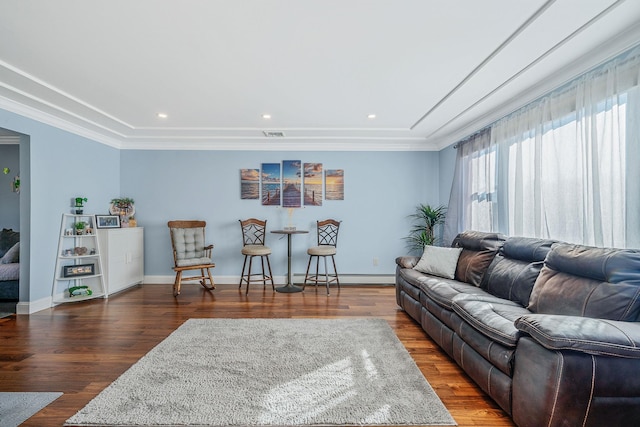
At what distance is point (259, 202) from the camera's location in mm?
5312

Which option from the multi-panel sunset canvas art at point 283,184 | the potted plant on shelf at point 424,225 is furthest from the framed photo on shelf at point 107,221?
the potted plant on shelf at point 424,225

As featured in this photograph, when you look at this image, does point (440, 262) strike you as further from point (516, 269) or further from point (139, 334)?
point (139, 334)

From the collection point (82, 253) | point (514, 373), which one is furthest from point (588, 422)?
point (82, 253)

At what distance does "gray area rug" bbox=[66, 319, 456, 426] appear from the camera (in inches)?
69.2

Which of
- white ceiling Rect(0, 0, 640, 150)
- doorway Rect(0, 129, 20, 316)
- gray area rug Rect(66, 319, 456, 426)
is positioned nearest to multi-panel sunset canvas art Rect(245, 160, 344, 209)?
white ceiling Rect(0, 0, 640, 150)

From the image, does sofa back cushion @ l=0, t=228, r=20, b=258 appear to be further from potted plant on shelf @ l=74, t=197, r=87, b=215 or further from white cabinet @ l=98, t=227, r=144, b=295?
white cabinet @ l=98, t=227, r=144, b=295

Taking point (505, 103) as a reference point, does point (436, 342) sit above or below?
below

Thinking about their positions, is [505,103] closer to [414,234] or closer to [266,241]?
[414,234]

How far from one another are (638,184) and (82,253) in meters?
5.86

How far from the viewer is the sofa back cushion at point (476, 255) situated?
3.15m

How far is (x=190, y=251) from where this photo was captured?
4879 millimetres

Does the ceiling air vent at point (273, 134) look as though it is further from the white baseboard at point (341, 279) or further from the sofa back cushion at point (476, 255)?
the sofa back cushion at point (476, 255)

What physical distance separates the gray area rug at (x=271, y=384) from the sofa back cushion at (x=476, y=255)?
108 centimetres

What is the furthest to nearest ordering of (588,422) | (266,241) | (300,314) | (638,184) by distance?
(266,241) → (300,314) → (638,184) → (588,422)
